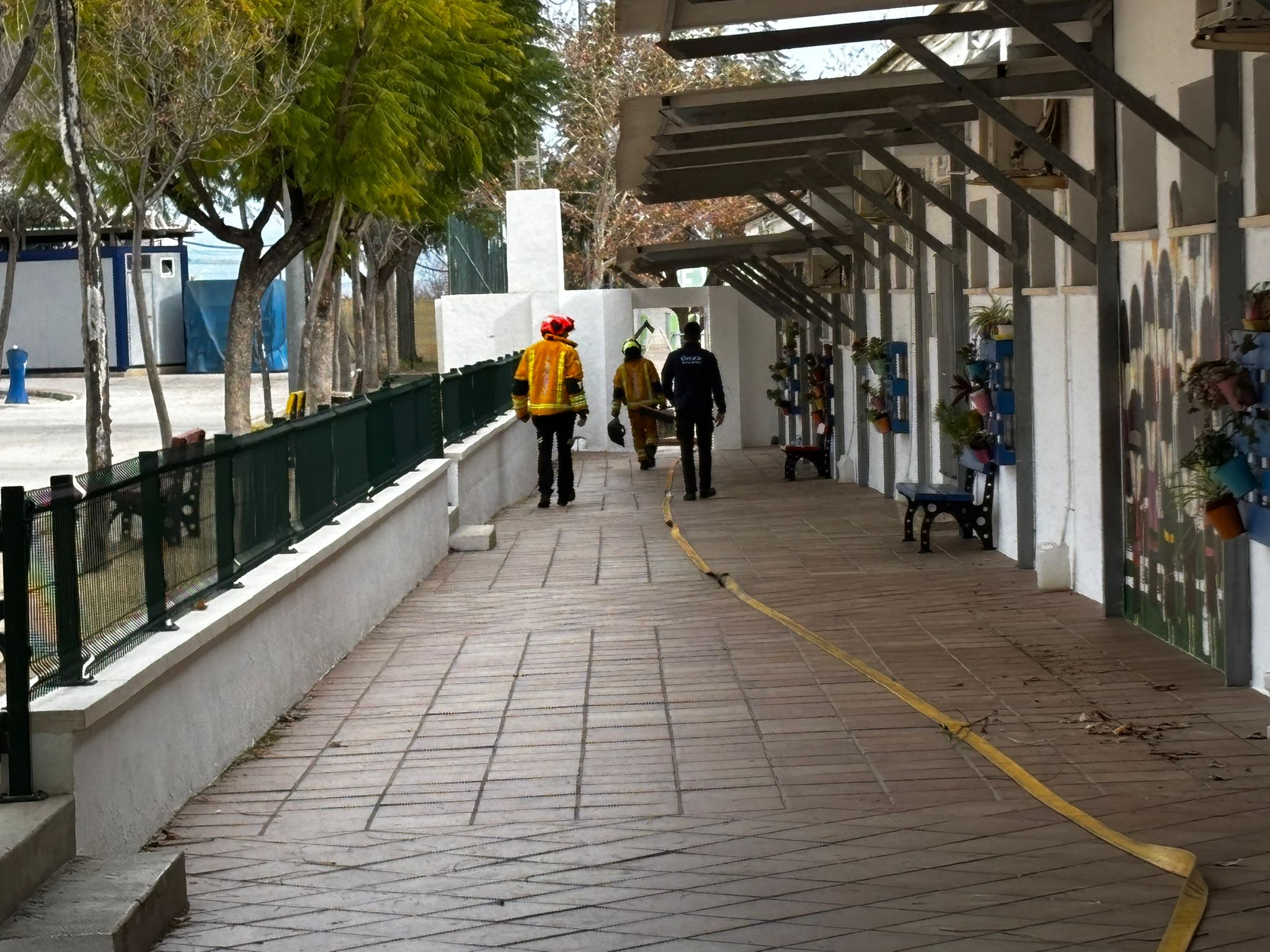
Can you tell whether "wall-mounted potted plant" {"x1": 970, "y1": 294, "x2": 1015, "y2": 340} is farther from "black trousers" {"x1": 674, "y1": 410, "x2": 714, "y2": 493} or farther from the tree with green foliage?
the tree with green foliage

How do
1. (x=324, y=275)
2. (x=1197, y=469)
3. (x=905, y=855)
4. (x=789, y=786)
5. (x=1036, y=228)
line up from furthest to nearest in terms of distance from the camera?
(x=324, y=275) < (x=1036, y=228) < (x=1197, y=469) < (x=789, y=786) < (x=905, y=855)

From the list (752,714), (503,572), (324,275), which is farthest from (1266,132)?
(324,275)

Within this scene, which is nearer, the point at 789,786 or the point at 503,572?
the point at 789,786

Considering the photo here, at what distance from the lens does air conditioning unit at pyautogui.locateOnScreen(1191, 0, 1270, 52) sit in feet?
23.4

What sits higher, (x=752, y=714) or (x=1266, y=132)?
(x=1266, y=132)

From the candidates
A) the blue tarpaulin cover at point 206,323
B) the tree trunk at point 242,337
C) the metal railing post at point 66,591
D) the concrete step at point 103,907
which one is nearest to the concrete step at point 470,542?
the tree trunk at point 242,337

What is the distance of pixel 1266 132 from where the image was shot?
805 centimetres

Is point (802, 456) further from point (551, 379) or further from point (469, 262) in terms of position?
point (469, 262)

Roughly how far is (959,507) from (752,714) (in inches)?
245

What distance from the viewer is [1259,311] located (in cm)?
762

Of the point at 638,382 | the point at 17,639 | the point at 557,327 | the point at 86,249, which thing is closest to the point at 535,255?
the point at 638,382

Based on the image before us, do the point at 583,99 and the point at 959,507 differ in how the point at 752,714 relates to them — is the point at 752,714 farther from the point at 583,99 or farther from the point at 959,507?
the point at 583,99

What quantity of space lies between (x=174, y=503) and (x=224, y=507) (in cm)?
79

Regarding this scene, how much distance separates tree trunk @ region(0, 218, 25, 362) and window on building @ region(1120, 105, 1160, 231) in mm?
29067
